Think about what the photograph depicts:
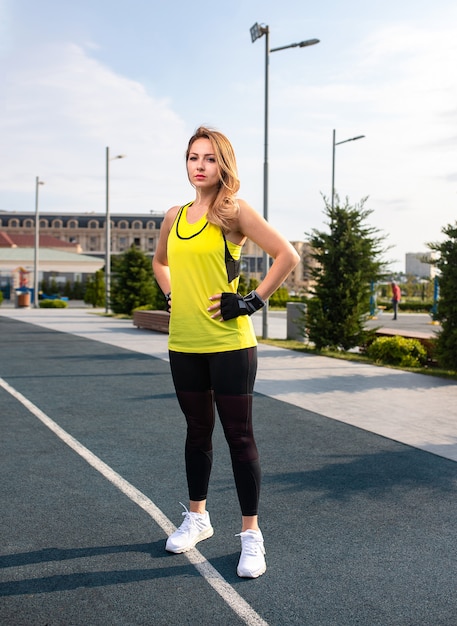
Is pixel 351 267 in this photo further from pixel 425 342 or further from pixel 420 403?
pixel 420 403

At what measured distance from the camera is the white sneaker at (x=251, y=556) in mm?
3385

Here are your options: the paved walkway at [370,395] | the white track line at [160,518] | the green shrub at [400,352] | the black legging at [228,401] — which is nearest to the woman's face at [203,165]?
the black legging at [228,401]

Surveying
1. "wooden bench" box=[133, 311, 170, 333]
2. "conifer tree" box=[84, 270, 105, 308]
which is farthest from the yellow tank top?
"conifer tree" box=[84, 270, 105, 308]

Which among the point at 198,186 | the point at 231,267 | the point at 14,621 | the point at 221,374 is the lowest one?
the point at 14,621

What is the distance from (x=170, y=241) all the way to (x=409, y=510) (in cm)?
233

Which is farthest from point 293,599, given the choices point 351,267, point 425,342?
point 351,267

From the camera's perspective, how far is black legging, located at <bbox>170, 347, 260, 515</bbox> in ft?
11.4

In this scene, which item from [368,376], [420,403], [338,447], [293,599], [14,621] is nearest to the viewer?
[14,621]

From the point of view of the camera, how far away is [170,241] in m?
3.59

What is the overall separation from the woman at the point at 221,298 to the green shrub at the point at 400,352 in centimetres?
944

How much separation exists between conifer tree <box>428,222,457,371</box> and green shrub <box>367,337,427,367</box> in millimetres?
Answer: 1710

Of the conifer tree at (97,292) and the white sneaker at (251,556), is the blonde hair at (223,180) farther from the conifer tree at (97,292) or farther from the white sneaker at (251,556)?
the conifer tree at (97,292)

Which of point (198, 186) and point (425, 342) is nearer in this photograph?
point (198, 186)

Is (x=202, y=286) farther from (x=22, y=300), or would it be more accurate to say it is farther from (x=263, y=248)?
(x=22, y=300)
